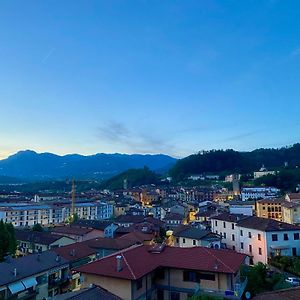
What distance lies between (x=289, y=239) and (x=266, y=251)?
2.71 meters

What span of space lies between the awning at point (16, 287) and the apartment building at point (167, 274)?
607cm

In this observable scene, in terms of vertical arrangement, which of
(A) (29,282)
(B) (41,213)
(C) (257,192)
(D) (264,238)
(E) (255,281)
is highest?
(C) (257,192)

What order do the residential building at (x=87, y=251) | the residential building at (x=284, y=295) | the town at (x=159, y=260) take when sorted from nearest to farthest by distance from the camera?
the residential building at (x=284, y=295)
the town at (x=159, y=260)
the residential building at (x=87, y=251)

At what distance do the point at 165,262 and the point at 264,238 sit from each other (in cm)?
1789

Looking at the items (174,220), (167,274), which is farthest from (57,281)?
(174,220)

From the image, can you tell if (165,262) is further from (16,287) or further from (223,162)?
(223,162)

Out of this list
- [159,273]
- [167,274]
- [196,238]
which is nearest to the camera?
[167,274]

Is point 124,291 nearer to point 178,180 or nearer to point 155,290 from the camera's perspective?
point 155,290

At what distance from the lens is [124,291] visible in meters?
16.5

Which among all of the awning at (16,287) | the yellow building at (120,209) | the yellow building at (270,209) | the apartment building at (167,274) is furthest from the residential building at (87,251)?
the yellow building at (120,209)

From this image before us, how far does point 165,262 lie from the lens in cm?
1898

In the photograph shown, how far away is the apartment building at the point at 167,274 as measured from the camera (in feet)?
55.1

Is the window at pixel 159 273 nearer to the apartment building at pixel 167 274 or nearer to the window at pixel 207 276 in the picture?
the apartment building at pixel 167 274

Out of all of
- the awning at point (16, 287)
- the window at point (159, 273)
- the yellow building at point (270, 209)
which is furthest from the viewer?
the yellow building at point (270, 209)
